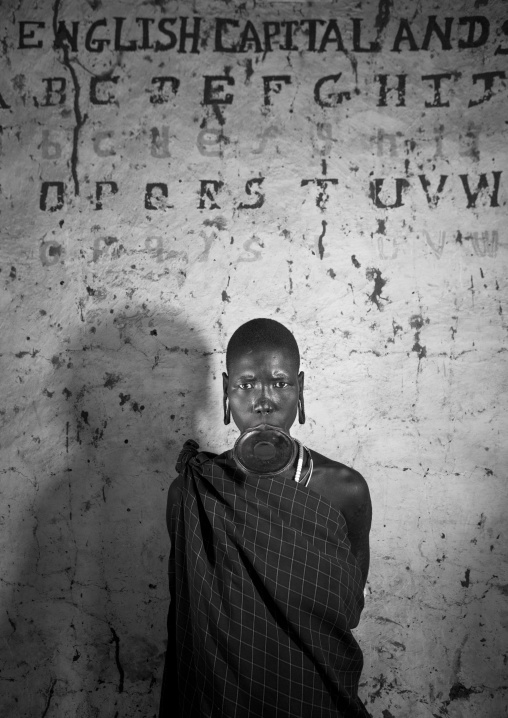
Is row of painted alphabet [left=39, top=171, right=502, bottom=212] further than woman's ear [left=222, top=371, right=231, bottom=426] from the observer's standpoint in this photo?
Yes

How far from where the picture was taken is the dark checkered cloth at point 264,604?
1271 millimetres

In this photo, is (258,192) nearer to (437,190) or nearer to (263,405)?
(437,190)

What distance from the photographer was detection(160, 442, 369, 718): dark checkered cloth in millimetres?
1271

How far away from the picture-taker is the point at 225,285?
6.69ft

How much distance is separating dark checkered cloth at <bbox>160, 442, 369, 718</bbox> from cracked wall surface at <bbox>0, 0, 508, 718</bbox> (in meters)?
0.62

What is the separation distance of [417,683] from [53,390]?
5.50 feet

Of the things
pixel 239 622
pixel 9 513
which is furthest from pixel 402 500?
pixel 9 513

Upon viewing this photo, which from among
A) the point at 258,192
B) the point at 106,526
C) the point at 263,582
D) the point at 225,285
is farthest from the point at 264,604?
the point at 258,192

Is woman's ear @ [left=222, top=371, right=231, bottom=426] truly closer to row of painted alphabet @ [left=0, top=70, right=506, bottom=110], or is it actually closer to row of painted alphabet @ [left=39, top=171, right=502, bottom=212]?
row of painted alphabet @ [left=39, top=171, right=502, bottom=212]

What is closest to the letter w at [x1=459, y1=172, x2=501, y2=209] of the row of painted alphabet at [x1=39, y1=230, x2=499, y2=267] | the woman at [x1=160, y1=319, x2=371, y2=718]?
the row of painted alphabet at [x1=39, y1=230, x2=499, y2=267]

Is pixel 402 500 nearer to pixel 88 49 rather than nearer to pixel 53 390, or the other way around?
pixel 53 390

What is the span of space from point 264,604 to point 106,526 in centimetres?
91

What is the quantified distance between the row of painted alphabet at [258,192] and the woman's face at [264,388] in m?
0.80

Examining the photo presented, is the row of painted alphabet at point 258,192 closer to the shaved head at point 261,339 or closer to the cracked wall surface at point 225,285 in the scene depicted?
the cracked wall surface at point 225,285
